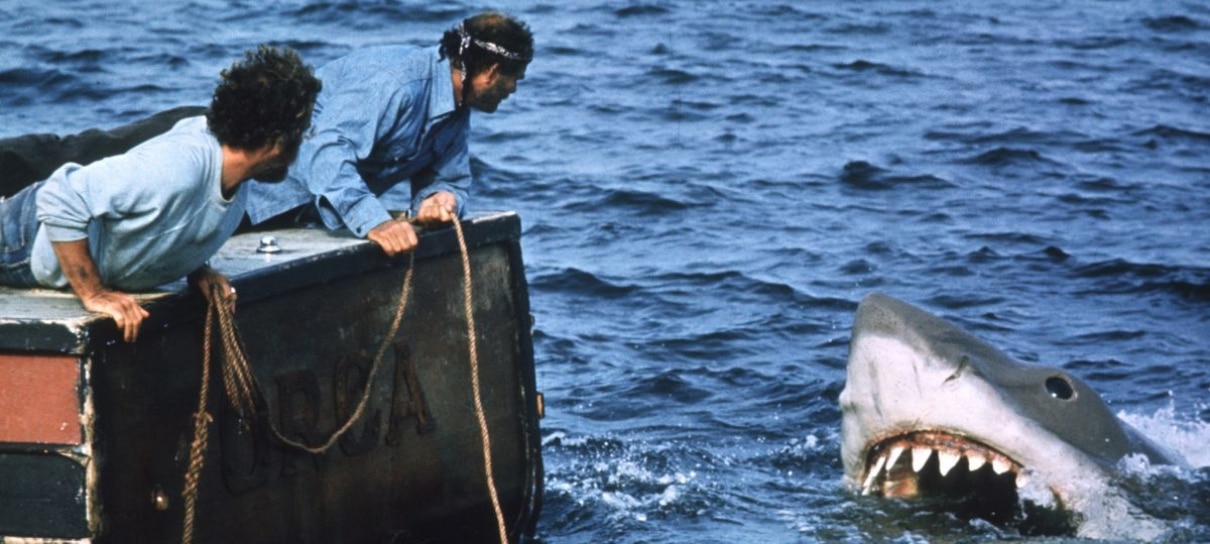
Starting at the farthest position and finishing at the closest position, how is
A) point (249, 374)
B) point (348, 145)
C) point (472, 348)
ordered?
point (348, 145) → point (472, 348) → point (249, 374)

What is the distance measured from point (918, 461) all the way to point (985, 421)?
11.5 inches

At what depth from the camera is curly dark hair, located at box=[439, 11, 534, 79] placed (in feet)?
16.3

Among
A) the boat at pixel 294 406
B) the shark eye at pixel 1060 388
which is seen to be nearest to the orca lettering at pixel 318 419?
the boat at pixel 294 406

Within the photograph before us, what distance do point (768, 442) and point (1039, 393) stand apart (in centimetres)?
175

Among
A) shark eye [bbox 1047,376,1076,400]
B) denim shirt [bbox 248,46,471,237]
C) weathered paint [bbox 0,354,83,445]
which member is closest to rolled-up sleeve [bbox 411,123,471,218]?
denim shirt [bbox 248,46,471,237]

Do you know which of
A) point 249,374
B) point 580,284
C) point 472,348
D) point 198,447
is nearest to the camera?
point 198,447

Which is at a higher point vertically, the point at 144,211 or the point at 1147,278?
the point at 144,211

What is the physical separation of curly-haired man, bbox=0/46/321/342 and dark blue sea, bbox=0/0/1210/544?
85.0 inches

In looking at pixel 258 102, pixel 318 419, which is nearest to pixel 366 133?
pixel 318 419

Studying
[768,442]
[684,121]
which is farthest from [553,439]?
[684,121]

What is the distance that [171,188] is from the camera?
3.75m

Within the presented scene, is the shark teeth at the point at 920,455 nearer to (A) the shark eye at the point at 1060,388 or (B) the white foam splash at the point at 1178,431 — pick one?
(A) the shark eye at the point at 1060,388

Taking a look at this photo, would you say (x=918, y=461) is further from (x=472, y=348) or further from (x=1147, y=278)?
(x=1147, y=278)

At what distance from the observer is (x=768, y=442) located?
7043 millimetres
